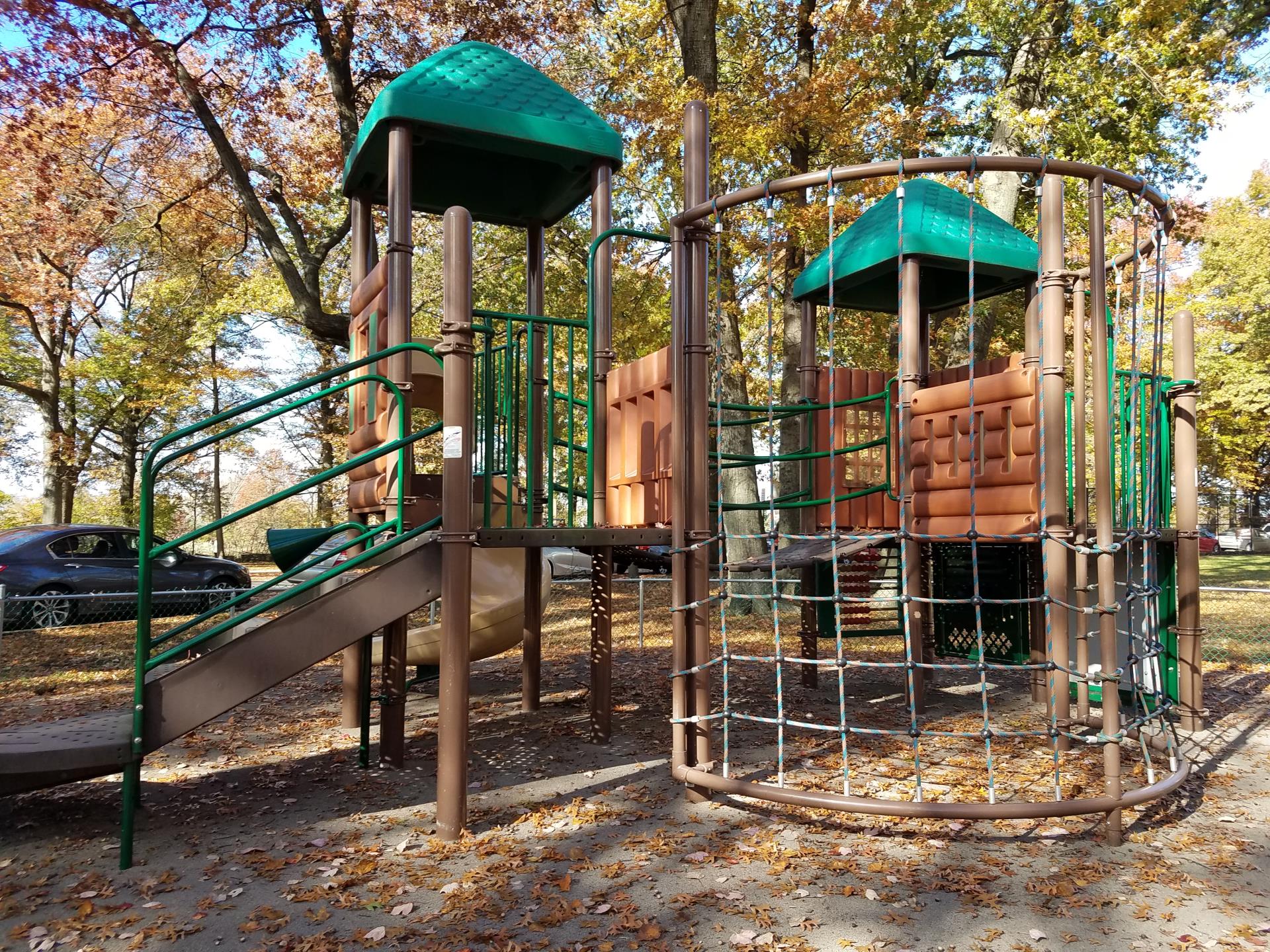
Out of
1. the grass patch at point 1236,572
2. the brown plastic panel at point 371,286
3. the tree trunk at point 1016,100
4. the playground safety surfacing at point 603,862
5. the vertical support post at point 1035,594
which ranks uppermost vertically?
the tree trunk at point 1016,100

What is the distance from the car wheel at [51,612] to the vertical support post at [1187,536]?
12.7 metres

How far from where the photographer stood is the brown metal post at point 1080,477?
4.60 m

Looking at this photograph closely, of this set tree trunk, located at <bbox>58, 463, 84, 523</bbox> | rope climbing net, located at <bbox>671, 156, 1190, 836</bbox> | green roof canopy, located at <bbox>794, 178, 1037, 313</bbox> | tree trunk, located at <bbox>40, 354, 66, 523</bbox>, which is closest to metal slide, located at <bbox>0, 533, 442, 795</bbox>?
rope climbing net, located at <bbox>671, 156, 1190, 836</bbox>

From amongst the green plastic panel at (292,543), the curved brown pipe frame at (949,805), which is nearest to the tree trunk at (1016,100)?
the curved brown pipe frame at (949,805)

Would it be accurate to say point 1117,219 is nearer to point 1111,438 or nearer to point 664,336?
point 664,336

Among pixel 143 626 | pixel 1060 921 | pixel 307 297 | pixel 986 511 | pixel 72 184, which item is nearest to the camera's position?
pixel 1060 921

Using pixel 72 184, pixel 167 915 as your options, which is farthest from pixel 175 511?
pixel 167 915

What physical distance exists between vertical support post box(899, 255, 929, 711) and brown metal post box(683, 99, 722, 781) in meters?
1.40

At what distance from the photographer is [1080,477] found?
4664 mm

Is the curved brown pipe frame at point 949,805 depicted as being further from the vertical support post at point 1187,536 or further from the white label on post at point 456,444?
the vertical support post at point 1187,536

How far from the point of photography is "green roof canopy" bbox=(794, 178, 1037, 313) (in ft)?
23.3

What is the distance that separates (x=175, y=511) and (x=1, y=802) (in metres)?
A: 30.9

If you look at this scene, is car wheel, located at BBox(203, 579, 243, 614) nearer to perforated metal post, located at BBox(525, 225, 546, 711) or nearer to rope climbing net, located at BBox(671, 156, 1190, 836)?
perforated metal post, located at BBox(525, 225, 546, 711)

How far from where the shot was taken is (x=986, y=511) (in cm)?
550
